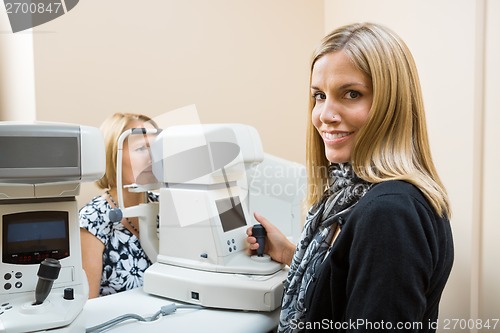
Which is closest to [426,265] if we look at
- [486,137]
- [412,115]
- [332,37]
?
[412,115]

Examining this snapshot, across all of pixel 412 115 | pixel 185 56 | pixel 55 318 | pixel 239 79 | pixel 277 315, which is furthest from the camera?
pixel 239 79

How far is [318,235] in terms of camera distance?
3.30ft

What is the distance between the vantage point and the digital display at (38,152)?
925mm

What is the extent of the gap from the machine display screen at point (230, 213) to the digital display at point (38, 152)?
480 millimetres

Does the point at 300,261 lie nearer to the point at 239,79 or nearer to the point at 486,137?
the point at 486,137

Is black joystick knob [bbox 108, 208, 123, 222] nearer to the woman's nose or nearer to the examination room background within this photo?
the examination room background

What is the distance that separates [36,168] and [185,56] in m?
1.44

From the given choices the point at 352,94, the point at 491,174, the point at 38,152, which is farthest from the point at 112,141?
the point at 491,174

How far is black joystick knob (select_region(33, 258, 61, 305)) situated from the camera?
38.8 inches

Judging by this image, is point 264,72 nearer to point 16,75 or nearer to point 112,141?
point 112,141

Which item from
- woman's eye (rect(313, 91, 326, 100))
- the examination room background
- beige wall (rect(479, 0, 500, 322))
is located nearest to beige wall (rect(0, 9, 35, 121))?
the examination room background

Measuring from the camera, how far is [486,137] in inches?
52.4

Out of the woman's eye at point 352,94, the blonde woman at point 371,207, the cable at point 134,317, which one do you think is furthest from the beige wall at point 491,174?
the cable at point 134,317

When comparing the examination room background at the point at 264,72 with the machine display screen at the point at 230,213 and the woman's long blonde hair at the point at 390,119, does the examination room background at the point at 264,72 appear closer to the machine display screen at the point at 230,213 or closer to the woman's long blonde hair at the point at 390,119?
the woman's long blonde hair at the point at 390,119
